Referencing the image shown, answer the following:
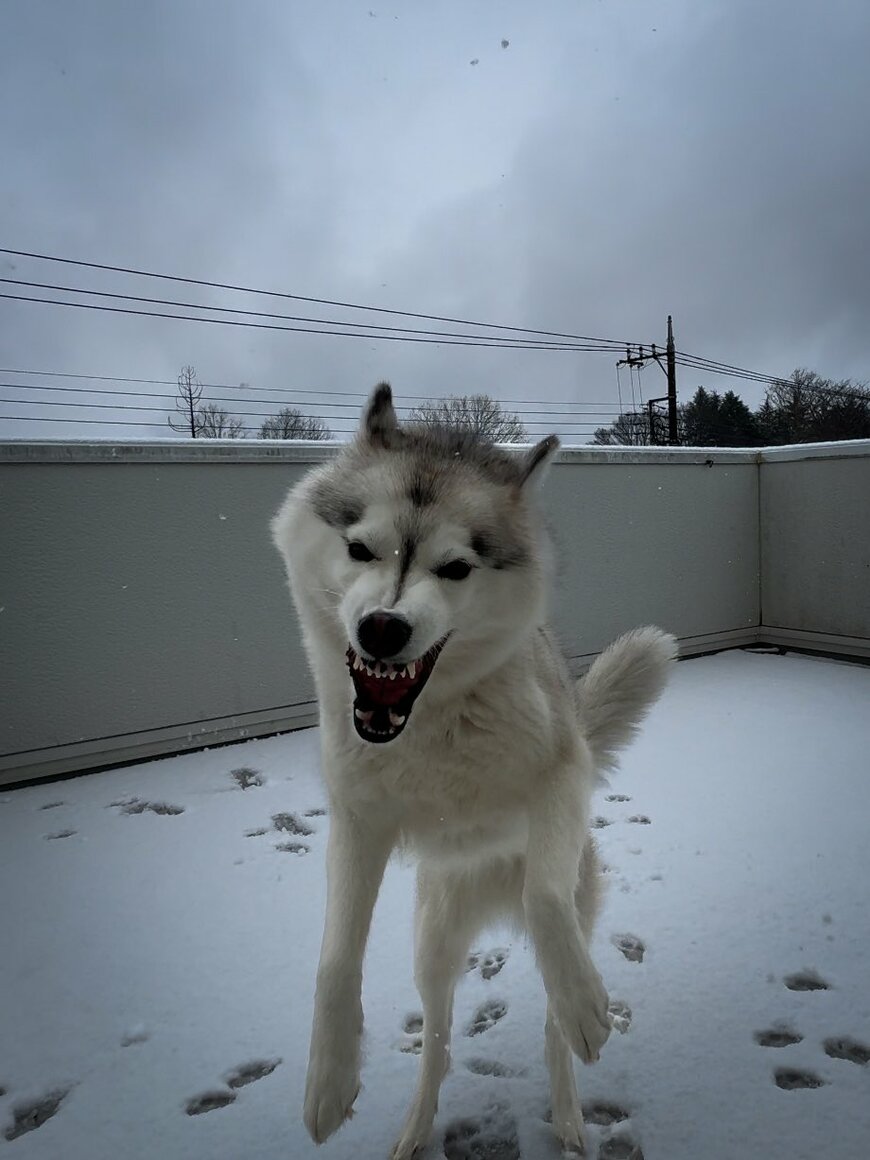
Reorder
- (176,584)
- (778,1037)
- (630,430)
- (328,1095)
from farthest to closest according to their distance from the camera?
(630,430) < (176,584) < (778,1037) < (328,1095)

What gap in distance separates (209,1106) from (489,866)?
1.02 meters

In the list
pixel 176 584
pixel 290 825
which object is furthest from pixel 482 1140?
pixel 176 584

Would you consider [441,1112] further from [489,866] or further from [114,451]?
[114,451]

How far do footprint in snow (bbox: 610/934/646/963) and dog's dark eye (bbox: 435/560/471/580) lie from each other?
1.79 meters

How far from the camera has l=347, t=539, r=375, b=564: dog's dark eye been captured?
5.54 feet

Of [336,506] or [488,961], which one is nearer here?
[336,506]

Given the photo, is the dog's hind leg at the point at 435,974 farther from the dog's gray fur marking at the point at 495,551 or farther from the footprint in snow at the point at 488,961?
the dog's gray fur marking at the point at 495,551

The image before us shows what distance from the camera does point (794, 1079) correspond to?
Result: 205 centimetres

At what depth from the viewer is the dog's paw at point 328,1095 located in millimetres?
1524

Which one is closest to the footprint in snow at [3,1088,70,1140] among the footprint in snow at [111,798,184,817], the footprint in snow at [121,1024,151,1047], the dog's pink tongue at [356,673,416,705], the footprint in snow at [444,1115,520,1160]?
the footprint in snow at [121,1024,151,1047]

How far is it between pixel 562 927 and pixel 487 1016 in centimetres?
110

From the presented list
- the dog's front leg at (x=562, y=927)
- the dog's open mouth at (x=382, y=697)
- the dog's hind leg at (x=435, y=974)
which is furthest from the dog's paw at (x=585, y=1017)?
the dog's open mouth at (x=382, y=697)

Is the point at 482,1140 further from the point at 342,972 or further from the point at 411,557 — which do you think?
the point at 411,557

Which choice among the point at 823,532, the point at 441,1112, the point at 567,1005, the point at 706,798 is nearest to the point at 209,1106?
the point at 441,1112
